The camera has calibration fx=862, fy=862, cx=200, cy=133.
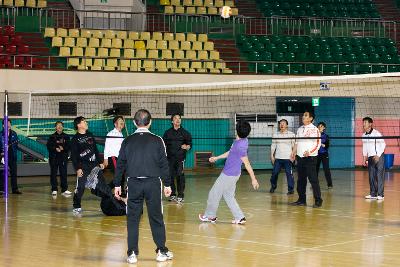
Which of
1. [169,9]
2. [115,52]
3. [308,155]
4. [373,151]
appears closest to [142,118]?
[308,155]

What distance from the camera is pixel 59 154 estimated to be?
2186 centimetres

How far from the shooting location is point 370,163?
1944cm

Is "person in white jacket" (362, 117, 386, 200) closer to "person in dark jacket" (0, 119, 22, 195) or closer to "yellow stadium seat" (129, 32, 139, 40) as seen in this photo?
"person in dark jacket" (0, 119, 22, 195)

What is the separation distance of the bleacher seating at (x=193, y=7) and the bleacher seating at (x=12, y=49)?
747 centimetres

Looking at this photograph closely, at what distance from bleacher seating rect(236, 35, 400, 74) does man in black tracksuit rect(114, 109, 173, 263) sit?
71.0 ft

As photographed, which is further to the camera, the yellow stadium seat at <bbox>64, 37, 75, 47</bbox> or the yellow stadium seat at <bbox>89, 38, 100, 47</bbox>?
the yellow stadium seat at <bbox>89, 38, 100, 47</bbox>

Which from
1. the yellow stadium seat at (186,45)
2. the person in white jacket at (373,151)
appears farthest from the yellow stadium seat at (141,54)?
the person in white jacket at (373,151)

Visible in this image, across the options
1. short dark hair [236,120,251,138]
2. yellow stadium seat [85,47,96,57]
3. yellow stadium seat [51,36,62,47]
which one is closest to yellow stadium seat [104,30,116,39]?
yellow stadium seat [85,47,96,57]

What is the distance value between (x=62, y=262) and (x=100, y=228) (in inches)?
132

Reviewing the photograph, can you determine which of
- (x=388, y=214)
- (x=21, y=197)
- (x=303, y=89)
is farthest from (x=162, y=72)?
(x=388, y=214)

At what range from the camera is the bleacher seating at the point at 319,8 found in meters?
38.0

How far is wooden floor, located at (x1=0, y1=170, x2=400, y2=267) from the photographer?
1139cm

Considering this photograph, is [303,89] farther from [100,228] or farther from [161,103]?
[100,228]

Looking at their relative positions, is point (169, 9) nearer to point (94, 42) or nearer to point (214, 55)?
point (214, 55)
